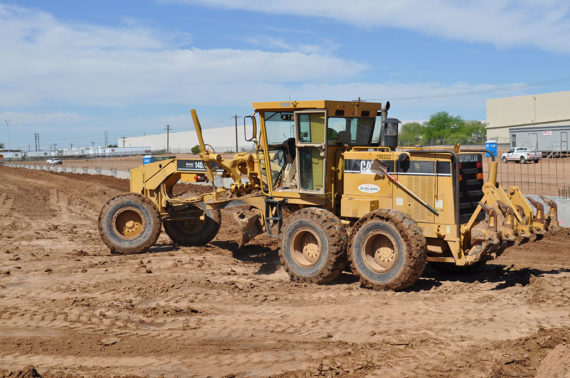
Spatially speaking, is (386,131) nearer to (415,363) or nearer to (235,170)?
(235,170)

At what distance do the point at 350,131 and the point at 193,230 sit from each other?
4.71m

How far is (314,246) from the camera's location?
9695 millimetres

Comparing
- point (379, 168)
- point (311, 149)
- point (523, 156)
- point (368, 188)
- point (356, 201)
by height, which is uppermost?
point (523, 156)

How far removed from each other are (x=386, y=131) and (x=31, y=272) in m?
6.45

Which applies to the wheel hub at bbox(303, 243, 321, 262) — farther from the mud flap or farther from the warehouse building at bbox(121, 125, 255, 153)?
the warehouse building at bbox(121, 125, 255, 153)

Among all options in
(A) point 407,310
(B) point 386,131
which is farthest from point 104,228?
(A) point 407,310

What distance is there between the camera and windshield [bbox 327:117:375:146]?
9883mm

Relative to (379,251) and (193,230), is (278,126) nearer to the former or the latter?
(379,251)

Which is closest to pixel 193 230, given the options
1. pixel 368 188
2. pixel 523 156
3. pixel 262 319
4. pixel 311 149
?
pixel 311 149

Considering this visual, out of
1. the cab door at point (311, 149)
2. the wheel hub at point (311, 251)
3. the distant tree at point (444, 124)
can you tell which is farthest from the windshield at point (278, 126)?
the distant tree at point (444, 124)

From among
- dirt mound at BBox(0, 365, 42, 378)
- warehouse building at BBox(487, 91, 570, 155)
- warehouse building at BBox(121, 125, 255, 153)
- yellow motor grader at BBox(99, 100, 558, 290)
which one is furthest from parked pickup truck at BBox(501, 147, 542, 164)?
warehouse building at BBox(121, 125, 255, 153)

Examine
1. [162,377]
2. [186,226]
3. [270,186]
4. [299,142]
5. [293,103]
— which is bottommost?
[162,377]

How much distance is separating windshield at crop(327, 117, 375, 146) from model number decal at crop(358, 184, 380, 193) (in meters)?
0.90

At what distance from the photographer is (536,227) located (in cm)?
831
